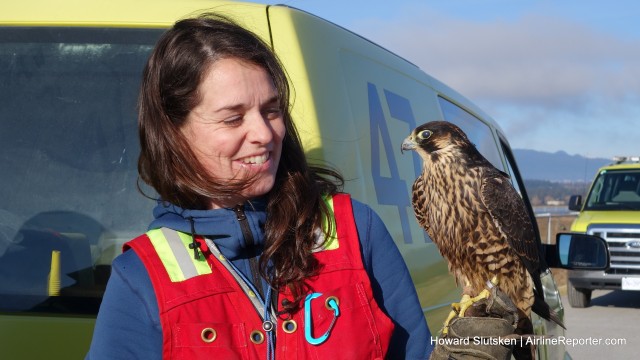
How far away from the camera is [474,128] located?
15.2ft

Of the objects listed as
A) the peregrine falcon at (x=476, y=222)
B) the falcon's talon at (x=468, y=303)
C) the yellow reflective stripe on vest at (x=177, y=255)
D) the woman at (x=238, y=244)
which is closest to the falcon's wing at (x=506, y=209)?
the peregrine falcon at (x=476, y=222)

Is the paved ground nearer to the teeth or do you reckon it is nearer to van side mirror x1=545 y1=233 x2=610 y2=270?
van side mirror x1=545 y1=233 x2=610 y2=270

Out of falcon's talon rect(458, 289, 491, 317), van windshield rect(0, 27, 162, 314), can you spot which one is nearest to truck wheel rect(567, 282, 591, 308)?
falcon's talon rect(458, 289, 491, 317)

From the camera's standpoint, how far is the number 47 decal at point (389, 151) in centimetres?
276

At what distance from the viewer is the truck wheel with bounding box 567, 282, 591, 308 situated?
15227 mm

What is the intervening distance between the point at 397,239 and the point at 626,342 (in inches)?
367

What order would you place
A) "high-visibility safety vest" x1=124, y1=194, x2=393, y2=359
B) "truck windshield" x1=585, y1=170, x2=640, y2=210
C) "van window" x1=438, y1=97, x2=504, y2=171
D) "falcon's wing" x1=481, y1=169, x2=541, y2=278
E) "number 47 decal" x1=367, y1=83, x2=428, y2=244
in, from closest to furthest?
"high-visibility safety vest" x1=124, y1=194, x2=393, y2=359 → "number 47 decal" x1=367, y1=83, x2=428, y2=244 → "falcon's wing" x1=481, y1=169, x2=541, y2=278 → "van window" x1=438, y1=97, x2=504, y2=171 → "truck windshield" x1=585, y1=170, x2=640, y2=210

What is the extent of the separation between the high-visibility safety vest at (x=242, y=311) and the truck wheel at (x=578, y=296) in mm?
14013

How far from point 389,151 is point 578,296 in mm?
13319

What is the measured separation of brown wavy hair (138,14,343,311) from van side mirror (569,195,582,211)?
14.4 metres

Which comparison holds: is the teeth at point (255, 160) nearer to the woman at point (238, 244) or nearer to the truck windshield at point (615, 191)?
the woman at point (238, 244)

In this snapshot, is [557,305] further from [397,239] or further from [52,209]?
[52,209]

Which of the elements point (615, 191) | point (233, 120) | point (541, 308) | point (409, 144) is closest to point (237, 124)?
point (233, 120)

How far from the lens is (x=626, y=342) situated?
11227 mm
